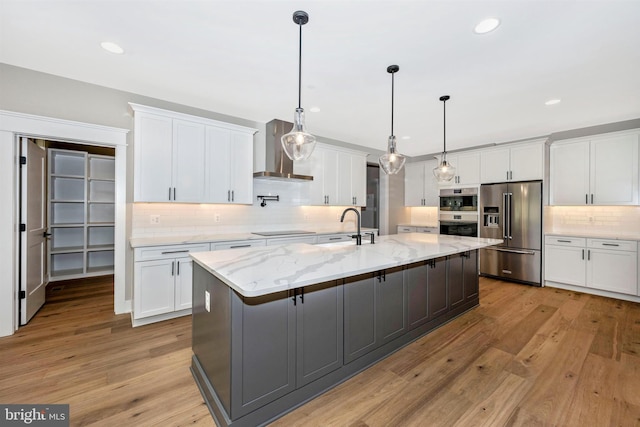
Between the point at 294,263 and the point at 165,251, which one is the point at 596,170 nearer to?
the point at 294,263

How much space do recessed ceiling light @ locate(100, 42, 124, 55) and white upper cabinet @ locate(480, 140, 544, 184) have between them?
5.58 m

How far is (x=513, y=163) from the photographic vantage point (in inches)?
189

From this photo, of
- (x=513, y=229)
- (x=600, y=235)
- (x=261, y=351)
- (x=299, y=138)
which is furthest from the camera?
(x=513, y=229)

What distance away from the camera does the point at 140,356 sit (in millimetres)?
2383

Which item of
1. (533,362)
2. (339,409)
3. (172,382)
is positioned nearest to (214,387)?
(172,382)

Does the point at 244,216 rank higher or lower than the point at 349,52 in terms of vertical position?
lower

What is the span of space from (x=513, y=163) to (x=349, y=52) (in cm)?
396

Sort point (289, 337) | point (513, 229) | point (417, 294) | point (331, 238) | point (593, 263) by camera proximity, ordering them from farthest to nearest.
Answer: point (513, 229)
point (331, 238)
point (593, 263)
point (417, 294)
point (289, 337)

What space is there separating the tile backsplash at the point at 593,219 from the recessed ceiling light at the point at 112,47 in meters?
6.14

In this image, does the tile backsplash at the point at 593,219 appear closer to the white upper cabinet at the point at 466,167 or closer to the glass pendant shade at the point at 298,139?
the white upper cabinet at the point at 466,167

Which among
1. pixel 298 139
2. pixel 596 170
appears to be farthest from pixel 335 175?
pixel 596 170

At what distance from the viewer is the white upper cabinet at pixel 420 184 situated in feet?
20.3

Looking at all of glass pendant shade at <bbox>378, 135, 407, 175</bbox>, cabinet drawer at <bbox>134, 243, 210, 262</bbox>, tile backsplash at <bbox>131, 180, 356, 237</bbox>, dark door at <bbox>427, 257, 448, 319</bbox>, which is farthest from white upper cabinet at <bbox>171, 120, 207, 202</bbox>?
dark door at <bbox>427, 257, 448, 319</bbox>

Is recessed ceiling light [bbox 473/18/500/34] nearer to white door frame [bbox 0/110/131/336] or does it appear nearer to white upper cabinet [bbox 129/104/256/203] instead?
white upper cabinet [bbox 129/104/256/203]
